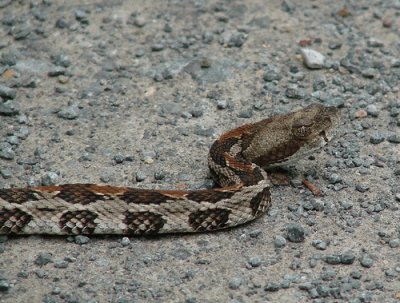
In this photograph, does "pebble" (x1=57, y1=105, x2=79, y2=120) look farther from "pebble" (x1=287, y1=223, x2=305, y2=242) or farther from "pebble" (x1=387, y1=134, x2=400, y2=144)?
"pebble" (x1=387, y1=134, x2=400, y2=144)

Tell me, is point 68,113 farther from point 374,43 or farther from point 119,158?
point 374,43

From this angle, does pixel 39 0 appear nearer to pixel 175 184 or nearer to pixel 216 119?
pixel 216 119

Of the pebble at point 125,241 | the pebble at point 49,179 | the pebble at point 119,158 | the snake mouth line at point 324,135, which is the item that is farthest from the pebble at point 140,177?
the snake mouth line at point 324,135

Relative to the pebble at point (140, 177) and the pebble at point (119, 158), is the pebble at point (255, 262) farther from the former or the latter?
the pebble at point (119, 158)

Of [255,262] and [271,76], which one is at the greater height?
[271,76]

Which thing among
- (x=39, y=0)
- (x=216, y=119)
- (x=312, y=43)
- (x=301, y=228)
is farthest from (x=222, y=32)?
(x=301, y=228)

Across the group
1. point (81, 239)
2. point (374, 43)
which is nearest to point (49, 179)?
point (81, 239)
